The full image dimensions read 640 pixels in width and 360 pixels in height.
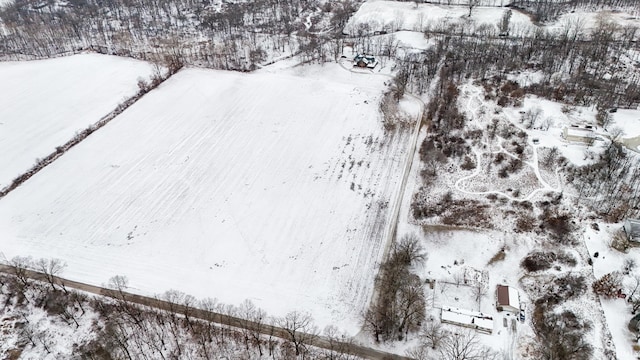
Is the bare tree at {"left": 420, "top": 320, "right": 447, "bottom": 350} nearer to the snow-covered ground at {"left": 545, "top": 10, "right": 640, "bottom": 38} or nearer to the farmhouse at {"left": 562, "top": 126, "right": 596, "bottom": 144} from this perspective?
the farmhouse at {"left": 562, "top": 126, "right": 596, "bottom": 144}

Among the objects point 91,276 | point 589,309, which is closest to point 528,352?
point 589,309

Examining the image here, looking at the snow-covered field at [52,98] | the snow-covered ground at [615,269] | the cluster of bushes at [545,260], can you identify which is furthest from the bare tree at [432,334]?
the snow-covered field at [52,98]

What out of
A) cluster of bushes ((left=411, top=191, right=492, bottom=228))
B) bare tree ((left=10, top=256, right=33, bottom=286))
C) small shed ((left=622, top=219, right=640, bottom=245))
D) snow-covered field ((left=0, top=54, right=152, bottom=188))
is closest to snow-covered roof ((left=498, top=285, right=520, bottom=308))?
cluster of bushes ((left=411, top=191, right=492, bottom=228))

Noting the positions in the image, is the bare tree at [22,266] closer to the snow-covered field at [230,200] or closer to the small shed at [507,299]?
the snow-covered field at [230,200]

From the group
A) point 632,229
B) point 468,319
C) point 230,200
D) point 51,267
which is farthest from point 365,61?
point 51,267

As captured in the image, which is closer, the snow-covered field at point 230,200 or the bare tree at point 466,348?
the bare tree at point 466,348

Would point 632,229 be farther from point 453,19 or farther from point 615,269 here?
point 453,19
